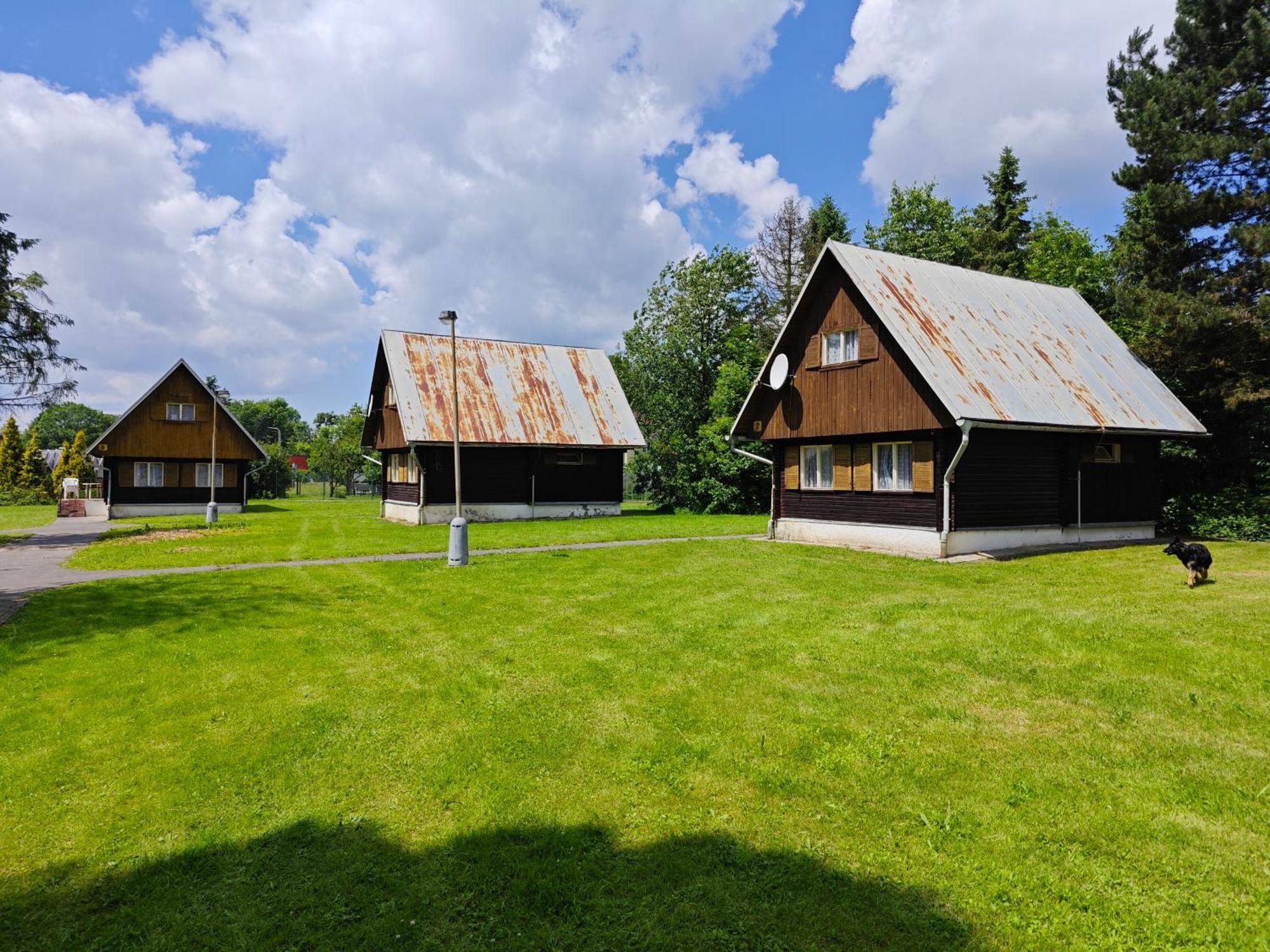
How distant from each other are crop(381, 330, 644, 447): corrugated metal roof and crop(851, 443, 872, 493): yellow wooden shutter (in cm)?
1373

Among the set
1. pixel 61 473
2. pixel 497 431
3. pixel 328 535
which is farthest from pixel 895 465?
pixel 61 473

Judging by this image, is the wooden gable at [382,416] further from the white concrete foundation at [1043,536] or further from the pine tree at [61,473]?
the pine tree at [61,473]

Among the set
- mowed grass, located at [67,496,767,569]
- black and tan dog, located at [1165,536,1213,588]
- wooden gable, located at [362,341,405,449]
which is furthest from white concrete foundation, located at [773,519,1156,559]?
wooden gable, located at [362,341,405,449]

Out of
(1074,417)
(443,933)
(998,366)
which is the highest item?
(998,366)

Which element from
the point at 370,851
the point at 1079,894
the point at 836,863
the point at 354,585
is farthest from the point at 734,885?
the point at 354,585

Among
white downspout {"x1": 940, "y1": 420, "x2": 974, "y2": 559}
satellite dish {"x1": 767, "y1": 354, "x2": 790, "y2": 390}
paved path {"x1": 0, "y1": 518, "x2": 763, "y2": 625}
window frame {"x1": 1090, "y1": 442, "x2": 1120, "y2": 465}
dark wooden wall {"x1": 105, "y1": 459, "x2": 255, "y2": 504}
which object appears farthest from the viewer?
dark wooden wall {"x1": 105, "y1": 459, "x2": 255, "y2": 504}

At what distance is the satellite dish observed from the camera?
2180 cm

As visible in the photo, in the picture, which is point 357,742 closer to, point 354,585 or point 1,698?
point 1,698

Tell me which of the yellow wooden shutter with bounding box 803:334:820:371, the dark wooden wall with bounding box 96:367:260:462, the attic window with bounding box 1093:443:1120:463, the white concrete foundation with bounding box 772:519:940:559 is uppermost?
the yellow wooden shutter with bounding box 803:334:820:371

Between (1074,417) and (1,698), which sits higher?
(1074,417)

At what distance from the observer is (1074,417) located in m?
18.1

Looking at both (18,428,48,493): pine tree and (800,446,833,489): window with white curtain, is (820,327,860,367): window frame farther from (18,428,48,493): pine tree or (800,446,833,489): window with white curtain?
(18,428,48,493): pine tree

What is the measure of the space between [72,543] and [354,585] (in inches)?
599

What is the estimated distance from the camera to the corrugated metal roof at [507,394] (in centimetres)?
2894
